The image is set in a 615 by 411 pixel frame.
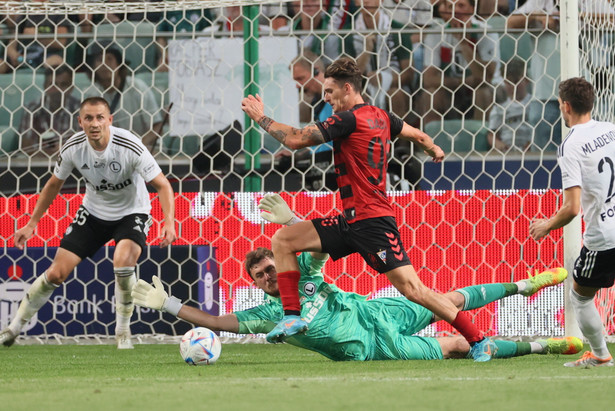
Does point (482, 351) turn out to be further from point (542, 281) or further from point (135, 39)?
point (135, 39)

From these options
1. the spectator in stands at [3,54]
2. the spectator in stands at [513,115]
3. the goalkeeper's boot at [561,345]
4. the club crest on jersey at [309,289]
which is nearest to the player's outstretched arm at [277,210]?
the club crest on jersey at [309,289]

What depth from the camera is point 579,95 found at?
4.67 m

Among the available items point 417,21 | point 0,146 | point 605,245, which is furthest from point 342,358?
point 0,146

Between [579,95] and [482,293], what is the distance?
1443 millimetres

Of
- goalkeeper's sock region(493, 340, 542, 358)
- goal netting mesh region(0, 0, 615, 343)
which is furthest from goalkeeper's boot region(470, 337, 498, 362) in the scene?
goal netting mesh region(0, 0, 615, 343)

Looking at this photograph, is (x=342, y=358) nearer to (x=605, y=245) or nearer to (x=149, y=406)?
(x=605, y=245)

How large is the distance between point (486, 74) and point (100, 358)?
4.02m

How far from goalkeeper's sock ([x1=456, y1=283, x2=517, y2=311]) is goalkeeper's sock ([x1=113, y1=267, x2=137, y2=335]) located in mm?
2252

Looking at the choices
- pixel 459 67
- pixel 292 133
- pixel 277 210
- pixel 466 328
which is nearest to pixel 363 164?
pixel 292 133

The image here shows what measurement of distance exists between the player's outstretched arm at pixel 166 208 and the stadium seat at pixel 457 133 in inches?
106

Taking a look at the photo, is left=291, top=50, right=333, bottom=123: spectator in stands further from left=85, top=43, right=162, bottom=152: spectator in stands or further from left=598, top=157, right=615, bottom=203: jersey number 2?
left=598, top=157, right=615, bottom=203: jersey number 2

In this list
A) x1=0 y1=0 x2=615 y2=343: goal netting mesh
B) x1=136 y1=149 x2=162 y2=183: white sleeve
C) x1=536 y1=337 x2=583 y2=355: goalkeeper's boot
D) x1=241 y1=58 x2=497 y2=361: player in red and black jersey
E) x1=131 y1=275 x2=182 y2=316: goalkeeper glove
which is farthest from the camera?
x1=0 y1=0 x2=615 y2=343: goal netting mesh

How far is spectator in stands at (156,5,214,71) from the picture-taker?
27.0 ft

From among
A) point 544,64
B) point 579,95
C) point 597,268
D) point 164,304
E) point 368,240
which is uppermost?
point 544,64
